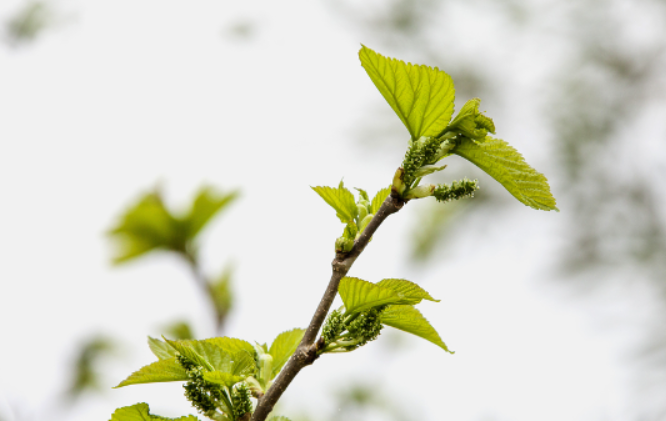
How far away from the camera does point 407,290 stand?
0.41 m

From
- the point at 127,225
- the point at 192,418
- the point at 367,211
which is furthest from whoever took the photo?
the point at 127,225

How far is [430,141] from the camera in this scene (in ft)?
1.46

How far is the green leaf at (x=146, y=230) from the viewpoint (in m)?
0.90

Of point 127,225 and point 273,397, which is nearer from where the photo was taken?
point 273,397

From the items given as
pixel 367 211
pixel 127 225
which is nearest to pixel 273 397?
pixel 367 211

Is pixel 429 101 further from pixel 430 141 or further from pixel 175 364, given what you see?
pixel 175 364

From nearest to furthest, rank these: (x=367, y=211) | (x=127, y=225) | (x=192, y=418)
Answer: (x=192, y=418) → (x=367, y=211) → (x=127, y=225)

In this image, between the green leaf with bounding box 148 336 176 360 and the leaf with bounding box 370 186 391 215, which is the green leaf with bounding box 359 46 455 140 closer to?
the leaf with bounding box 370 186 391 215

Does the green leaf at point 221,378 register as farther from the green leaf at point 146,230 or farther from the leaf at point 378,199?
the green leaf at point 146,230

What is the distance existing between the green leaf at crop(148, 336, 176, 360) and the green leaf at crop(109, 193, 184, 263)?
1.57ft

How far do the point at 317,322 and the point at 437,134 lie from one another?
184 mm

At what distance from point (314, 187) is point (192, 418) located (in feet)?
0.71

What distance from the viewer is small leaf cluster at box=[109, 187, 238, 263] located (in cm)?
91

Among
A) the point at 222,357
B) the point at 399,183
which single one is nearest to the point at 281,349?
the point at 222,357
